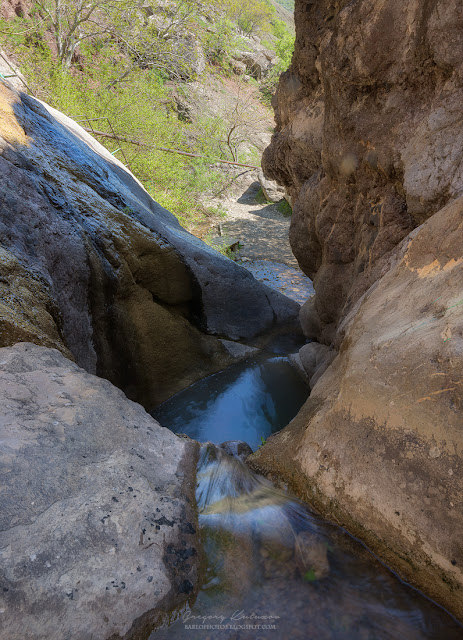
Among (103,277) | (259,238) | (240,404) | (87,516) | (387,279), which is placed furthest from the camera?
(259,238)

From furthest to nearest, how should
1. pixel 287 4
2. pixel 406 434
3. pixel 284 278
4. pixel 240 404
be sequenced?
pixel 287 4
pixel 284 278
pixel 240 404
pixel 406 434

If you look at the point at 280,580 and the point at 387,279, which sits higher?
the point at 387,279

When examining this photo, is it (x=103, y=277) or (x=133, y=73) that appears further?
(x=133, y=73)

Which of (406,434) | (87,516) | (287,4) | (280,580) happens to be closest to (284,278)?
(406,434)

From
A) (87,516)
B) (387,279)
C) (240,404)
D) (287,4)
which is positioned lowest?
(240,404)

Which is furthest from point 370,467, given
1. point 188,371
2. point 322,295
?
point 188,371

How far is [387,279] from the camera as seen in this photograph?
2.52 metres

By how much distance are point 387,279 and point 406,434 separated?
120 centimetres

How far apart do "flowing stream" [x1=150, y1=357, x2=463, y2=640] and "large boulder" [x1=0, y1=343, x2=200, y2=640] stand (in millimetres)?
97

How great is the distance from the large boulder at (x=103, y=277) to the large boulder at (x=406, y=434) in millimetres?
1925

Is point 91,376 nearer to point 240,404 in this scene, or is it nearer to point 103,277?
point 103,277

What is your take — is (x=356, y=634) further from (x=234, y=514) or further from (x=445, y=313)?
(x=445, y=313)

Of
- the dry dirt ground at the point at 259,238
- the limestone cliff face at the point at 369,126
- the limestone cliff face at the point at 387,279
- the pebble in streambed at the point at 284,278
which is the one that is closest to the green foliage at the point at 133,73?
the dry dirt ground at the point at 259,238

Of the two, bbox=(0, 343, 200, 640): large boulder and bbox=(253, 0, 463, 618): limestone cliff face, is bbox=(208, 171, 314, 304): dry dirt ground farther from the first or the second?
bbox=(0, 343, 200, 640): large boulder
